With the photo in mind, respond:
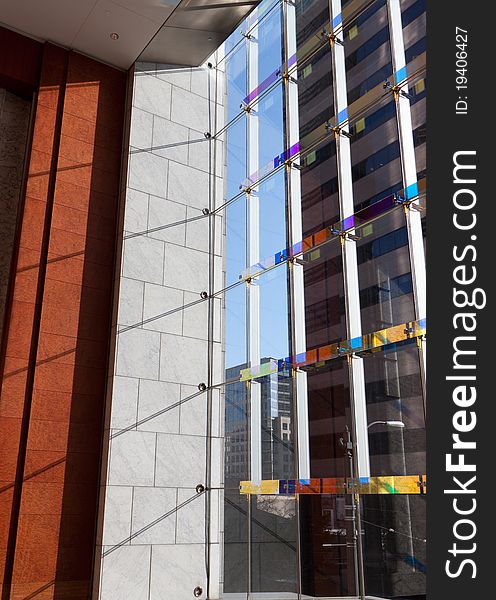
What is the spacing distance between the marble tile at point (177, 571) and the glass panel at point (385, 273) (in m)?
4.76

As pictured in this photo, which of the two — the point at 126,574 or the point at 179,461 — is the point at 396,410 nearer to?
the point at 179,461

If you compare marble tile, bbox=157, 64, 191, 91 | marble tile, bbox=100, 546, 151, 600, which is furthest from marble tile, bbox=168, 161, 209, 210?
marble tile, bbox=100, 546, 151, 600

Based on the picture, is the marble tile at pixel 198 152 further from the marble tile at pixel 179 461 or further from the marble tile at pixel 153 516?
the marble tile at pixel 153 516

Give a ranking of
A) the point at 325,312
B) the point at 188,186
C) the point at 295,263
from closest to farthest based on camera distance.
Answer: the point at 325,312 → the point at 295,263 → the point at 188,186

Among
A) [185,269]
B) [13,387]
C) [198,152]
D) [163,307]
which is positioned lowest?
[13,387]

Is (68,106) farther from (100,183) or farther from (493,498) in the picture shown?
(493,498)

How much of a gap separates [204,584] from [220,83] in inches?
365

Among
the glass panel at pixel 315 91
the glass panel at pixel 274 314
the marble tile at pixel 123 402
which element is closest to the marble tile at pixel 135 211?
the glass panel at pixel 274 314

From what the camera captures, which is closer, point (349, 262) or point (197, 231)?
point (349, 262)

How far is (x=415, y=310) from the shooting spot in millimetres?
7086

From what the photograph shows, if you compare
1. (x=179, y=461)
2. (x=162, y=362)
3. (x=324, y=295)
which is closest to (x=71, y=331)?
(x=162, y=362)

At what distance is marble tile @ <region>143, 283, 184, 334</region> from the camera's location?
10641 millimetres

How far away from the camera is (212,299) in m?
11.4

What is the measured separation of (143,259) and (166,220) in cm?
92
